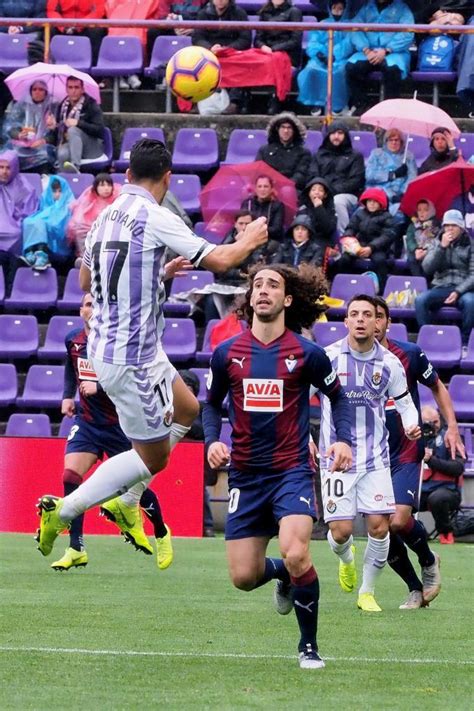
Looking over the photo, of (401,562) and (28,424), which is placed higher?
(401,562)

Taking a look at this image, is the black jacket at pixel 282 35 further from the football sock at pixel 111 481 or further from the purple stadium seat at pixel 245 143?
the football sock at pixel 111 481

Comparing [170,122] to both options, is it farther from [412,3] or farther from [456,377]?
[456,377]

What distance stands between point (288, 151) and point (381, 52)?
220cm

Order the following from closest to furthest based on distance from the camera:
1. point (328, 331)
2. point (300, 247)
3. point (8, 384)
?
point (328, 331)
point (300, 247)
point (8, 384)

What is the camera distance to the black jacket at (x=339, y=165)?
1844 cm

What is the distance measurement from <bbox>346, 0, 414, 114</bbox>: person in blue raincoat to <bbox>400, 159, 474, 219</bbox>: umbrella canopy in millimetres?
2300

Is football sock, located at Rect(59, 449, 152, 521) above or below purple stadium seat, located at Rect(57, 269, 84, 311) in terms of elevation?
above

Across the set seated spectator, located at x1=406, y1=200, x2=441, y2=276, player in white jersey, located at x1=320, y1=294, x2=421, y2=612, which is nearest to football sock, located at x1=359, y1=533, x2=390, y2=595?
player in white jersey, located at x1=320, y1=294, x2=421, y2=612

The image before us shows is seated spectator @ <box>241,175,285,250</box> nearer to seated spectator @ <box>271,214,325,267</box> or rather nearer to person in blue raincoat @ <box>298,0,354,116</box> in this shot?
seated spectator @ <box>271,214,325,267</box>

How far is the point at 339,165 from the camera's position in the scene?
1845 centimetres

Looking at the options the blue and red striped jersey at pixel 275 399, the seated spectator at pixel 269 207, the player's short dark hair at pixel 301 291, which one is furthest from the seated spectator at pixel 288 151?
the blue and red striped jersey at pixel 275 399

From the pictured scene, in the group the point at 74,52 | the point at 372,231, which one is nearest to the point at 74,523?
the point at 372,231

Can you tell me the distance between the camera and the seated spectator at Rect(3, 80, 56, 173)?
63.1ft

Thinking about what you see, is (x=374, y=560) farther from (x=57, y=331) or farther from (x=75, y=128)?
(x=75, y=128)
